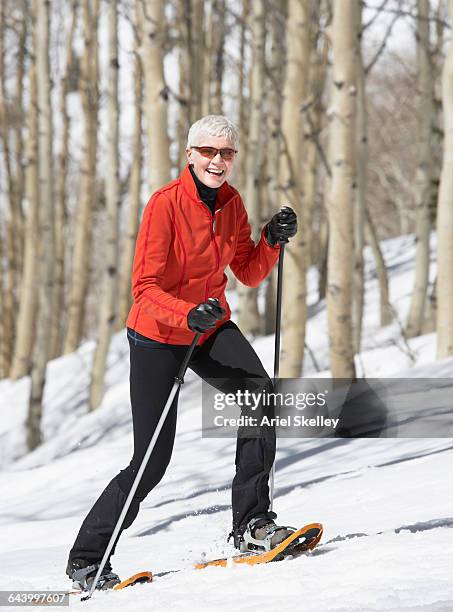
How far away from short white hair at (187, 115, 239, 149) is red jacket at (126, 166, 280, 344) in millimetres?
125

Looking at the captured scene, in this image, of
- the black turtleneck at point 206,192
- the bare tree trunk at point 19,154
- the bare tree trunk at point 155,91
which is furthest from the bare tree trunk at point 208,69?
the black turtleneck at point 206,192

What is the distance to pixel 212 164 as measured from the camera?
3430mm

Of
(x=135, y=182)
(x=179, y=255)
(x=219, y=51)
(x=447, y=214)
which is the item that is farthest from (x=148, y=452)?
(x=135, y=182)

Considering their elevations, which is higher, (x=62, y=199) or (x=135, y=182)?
(x=135, y=182)

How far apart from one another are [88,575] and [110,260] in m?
7.28

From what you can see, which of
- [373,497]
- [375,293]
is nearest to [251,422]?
[373,497]

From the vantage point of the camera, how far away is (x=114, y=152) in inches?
428

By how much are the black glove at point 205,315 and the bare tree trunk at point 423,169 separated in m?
7.86

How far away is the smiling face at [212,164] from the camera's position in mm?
3422

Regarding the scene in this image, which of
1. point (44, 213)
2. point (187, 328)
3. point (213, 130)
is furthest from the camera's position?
point (44, 213)

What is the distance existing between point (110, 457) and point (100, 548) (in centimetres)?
321

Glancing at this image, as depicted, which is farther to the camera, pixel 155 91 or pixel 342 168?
pixel 155 91

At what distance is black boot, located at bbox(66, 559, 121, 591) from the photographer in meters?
3.56

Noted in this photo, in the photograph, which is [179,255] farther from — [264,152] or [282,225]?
[264,152]
